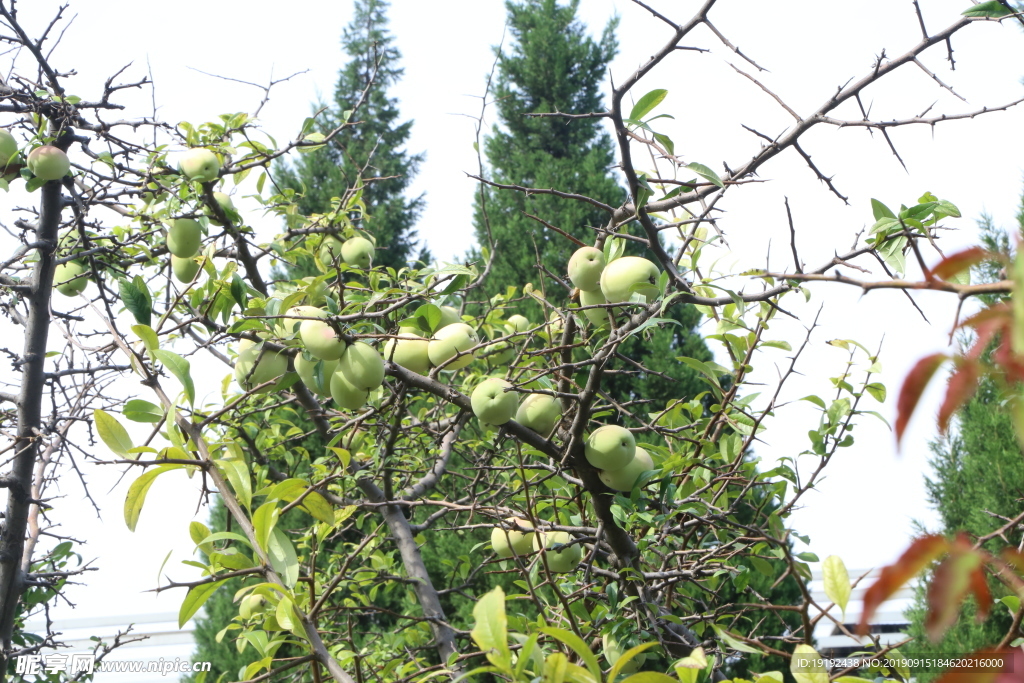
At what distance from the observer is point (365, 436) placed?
2.72m

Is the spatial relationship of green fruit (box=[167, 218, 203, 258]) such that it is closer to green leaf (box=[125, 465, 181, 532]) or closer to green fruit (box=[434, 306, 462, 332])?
green fruit (box=[434, 306, 462, 332])

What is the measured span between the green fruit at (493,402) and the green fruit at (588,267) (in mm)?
303

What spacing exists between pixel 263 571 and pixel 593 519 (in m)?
1.27

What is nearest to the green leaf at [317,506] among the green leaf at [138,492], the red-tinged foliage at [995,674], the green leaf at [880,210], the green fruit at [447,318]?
the green leaf at [138,492]

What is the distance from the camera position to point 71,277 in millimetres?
2551

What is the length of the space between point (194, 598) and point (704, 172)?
3.46 feet

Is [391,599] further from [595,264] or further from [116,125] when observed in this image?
[595,264]

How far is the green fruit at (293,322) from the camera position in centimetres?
165

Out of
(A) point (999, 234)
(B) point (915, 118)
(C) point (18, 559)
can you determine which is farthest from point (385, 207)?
(B) point (915, 118)

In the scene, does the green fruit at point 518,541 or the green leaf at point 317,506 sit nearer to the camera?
the green leaf at point 317,506

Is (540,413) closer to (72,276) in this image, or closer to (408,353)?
(408,353)

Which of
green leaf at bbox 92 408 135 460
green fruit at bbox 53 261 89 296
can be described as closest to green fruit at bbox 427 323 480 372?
green leaf at bbox 92 408 135 460

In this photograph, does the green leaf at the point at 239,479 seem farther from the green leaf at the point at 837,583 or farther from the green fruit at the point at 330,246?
the green fruit at the point at 330,246

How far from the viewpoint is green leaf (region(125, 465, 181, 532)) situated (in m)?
1.04
